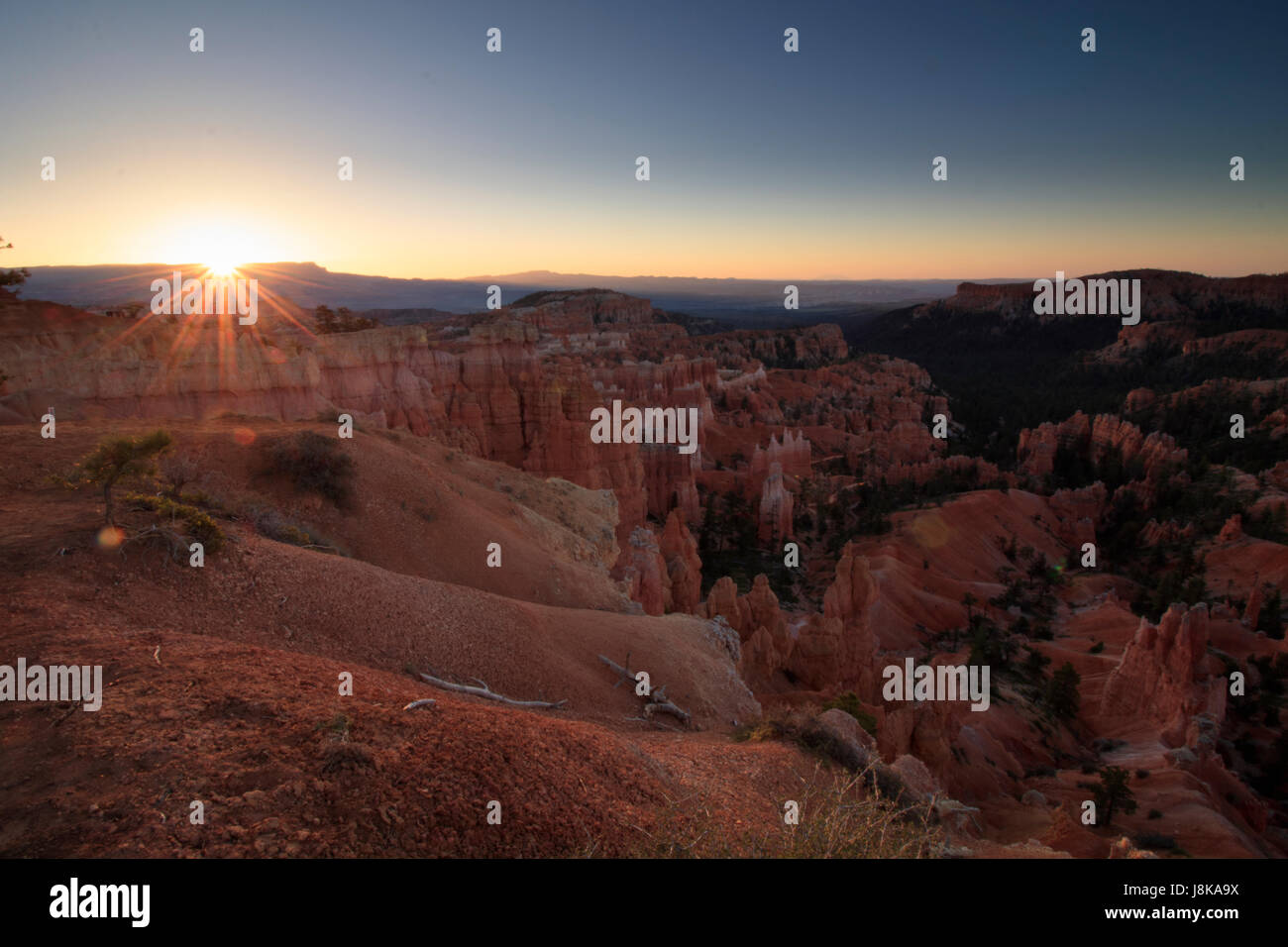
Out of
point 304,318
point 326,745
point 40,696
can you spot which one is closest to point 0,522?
point 40,696

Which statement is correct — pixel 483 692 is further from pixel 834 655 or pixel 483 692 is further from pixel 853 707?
pixel 834 655

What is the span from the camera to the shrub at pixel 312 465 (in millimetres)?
12375

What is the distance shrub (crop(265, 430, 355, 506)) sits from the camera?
1238 centimetres

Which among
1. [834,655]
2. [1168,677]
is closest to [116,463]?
[834,655]

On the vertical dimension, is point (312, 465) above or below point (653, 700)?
above

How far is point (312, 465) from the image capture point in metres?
12.5

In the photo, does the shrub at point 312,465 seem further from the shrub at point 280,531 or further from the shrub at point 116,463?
the shrub at point 116,463

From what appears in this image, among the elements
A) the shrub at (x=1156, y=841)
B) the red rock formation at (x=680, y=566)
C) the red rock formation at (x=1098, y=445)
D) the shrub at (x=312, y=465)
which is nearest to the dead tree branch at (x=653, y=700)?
the shrub at (x=312, y=465)

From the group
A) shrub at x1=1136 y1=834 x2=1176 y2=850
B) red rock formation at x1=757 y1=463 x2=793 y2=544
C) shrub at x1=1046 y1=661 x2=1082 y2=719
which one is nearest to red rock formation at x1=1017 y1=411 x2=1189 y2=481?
red rock formation at x1=757 y1=463 x2=793 y2=544

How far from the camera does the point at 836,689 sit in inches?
763

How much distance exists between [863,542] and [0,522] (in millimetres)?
38683

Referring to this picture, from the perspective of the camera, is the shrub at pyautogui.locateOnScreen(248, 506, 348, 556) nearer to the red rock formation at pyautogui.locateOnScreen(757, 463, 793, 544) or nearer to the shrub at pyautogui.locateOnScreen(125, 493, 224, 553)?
the shrub at pyautogui.locateOnScreen(125, 493, 224, 553)
